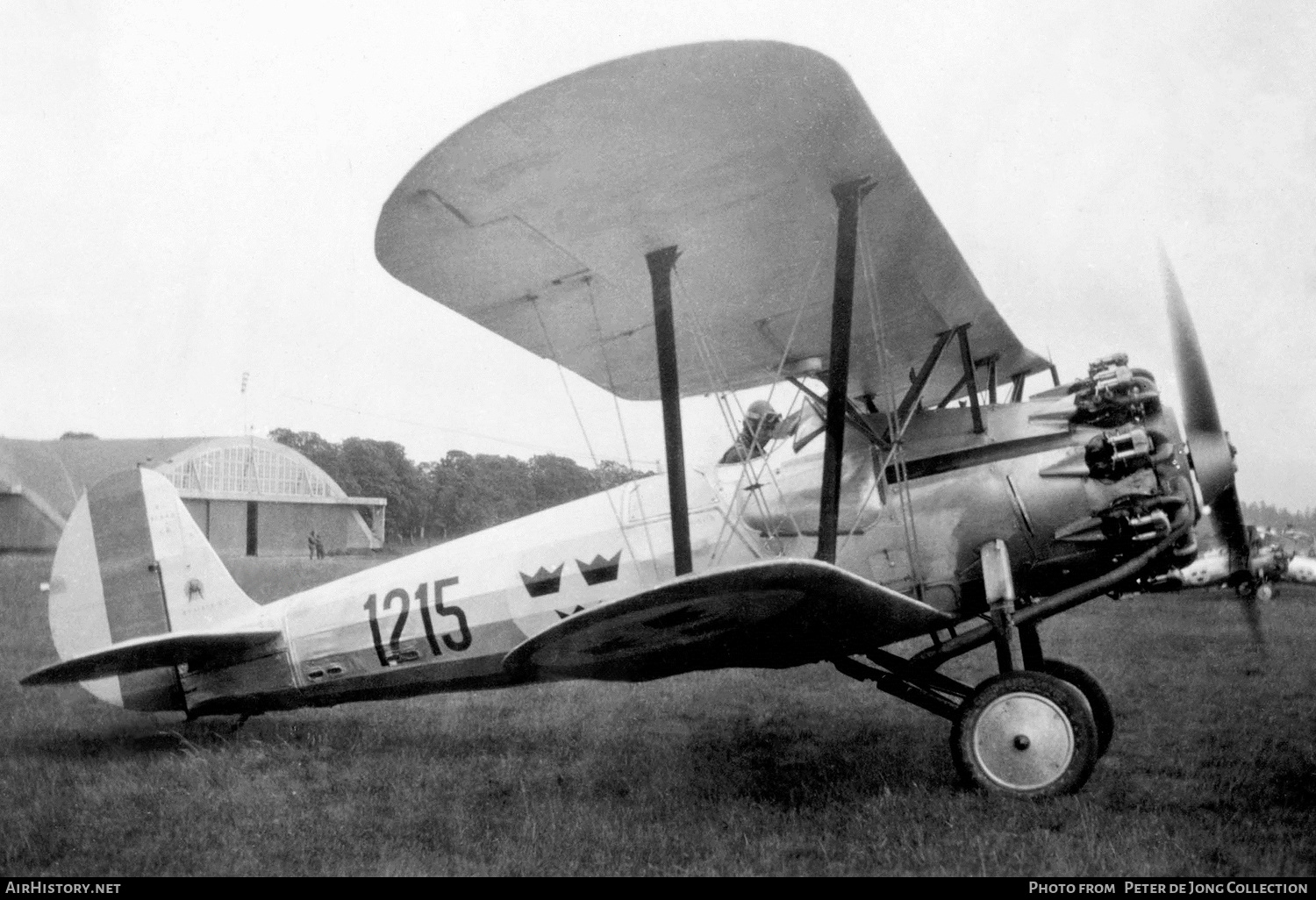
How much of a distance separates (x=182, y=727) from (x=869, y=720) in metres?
4.40

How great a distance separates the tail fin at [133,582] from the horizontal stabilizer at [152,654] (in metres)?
0.43

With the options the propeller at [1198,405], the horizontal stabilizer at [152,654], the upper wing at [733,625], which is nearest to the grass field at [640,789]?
the horizontal stabilizer at [152,654]

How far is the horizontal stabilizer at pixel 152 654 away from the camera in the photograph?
4.32 metres

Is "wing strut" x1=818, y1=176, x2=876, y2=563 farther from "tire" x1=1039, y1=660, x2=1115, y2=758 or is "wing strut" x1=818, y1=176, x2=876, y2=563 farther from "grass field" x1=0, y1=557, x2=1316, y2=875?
"tire" x1=1039, y1=660, x2=1115, y2=758

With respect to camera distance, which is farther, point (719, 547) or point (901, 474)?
point (719, 547)

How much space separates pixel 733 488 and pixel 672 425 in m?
0.74

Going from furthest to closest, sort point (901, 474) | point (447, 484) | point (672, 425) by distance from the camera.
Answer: point (447, 484) → point (901, 474) → point (672, 425)

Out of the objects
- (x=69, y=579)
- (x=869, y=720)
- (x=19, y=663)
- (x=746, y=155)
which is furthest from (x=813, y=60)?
(x=19, y=663)

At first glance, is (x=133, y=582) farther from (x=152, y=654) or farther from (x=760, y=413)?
(x=760, y=413)

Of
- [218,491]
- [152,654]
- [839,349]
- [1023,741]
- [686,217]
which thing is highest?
[218,491]

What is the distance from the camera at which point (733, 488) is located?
4.47 m

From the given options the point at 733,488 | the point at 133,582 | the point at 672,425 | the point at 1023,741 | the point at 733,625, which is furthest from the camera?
the point at 133,582

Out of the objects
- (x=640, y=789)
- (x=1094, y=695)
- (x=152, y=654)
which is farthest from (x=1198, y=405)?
(x=152, y=654)

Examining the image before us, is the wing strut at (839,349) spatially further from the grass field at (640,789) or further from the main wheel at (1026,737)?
the grass field at (640,789)
